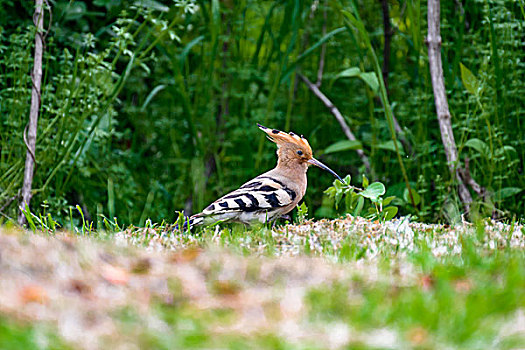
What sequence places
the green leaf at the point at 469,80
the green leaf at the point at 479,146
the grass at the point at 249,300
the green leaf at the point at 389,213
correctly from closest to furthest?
the grass at the point at 249,300, the green leaf at the point at 389,213, the green leaf at the point at 469,80, the green leaf at the point at 479,146

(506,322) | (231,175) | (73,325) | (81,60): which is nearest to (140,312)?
(73,325)

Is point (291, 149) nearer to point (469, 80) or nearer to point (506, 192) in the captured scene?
point (469, 80)

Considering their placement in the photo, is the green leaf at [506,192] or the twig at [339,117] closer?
the green leaf at [506,192]

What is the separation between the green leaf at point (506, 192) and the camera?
19.2 ft

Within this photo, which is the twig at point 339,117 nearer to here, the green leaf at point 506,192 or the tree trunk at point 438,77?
the tree trunk at point 438,77

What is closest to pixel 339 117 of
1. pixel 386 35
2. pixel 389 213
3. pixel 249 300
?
pixel 386 35

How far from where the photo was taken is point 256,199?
4.55m

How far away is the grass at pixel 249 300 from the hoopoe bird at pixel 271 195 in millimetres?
1238

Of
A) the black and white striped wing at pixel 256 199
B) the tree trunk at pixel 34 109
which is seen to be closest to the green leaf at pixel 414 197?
the black and white striped wing at pixel 256 199

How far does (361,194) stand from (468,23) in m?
2.79

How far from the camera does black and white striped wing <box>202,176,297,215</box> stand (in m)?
4.50

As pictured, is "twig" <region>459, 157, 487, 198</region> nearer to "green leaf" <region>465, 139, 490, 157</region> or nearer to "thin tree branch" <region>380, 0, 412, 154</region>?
"green leaf" <region>465, 139, 490, 157</region>

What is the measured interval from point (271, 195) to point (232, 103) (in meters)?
2.86

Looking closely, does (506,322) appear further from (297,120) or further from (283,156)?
(297,120)
